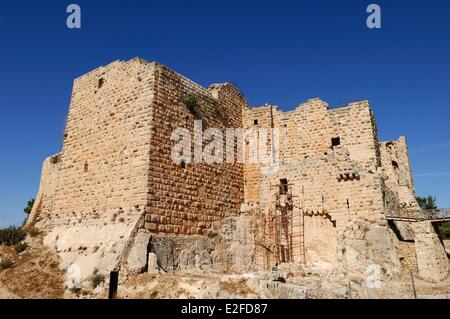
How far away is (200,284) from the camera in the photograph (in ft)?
28.3

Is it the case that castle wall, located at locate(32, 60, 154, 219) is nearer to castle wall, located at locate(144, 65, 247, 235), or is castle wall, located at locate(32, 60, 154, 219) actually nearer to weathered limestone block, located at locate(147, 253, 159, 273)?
castle wall, located at locate(144, 65, 247, 235)

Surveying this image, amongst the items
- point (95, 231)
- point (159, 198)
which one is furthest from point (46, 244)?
point (159, 198)

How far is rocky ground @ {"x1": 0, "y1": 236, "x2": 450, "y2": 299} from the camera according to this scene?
835 centimetres

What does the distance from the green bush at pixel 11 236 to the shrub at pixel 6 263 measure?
1063 mm

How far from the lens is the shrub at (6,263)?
11031 mm

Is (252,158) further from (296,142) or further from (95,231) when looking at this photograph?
(95,231)

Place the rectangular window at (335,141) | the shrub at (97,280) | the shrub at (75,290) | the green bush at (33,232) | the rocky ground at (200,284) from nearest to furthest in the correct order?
the rocky ground at (200,284)
the shrub at (97,280)
the shrub at (75,290)
the green bush at (33,232)
the rectangular window at (335,141)

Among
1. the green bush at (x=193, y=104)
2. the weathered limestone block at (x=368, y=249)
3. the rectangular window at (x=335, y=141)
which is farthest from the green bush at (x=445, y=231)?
the green bush at (x=193, y=104)

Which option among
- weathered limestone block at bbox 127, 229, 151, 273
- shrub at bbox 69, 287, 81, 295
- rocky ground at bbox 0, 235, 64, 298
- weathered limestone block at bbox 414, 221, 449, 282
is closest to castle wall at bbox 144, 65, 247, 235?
weathered limestone block at bbox 127, 229, 151, 273

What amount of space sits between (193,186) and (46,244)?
536 centimetres

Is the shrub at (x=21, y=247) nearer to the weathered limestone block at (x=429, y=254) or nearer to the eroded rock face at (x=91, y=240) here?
the eroded rock face at (x=91, y=240)

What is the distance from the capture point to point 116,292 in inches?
357

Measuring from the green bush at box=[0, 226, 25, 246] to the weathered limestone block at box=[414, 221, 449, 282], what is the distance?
1387 cm

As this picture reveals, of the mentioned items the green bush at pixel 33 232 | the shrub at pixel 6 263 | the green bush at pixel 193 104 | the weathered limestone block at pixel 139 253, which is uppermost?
the green bush at pixel 193 104
